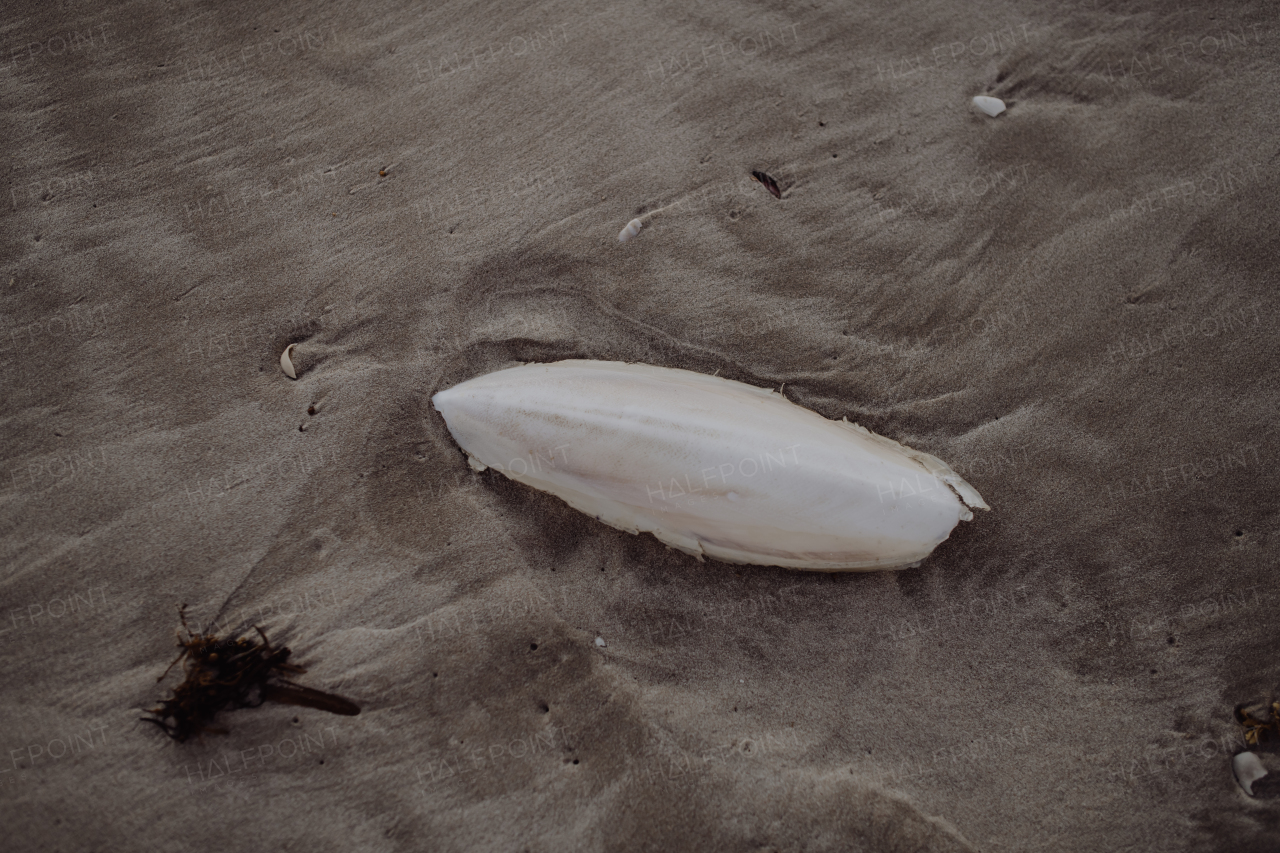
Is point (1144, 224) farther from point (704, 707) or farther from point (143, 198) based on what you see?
point (143, 198)

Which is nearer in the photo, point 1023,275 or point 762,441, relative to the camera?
point 762,441

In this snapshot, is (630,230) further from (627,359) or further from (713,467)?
(713,467)

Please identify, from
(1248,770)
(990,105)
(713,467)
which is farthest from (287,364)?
(1248,770)

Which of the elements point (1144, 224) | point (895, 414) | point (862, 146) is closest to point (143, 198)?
point (862, 146)

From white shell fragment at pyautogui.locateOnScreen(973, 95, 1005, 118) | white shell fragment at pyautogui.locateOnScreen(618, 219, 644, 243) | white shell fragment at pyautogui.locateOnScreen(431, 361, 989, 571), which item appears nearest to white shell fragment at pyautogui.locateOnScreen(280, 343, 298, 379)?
white shell fragment at pyautogui.locateOnScreen(431, 361, 989, 571)

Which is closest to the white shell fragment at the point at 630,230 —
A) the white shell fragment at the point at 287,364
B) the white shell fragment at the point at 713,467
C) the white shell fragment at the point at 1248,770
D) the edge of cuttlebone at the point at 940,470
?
the white shell fragment at the point at 713,467
